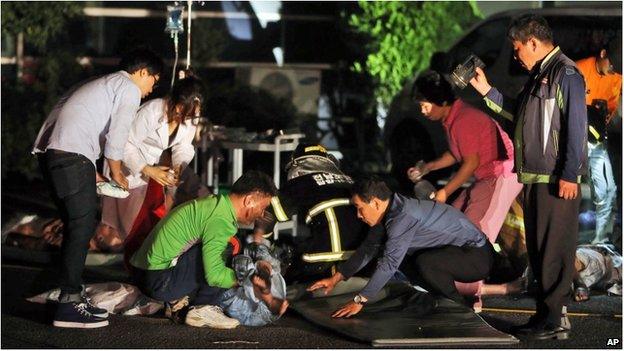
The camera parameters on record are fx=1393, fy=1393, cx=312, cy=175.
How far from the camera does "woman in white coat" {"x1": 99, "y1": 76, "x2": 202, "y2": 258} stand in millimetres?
9555

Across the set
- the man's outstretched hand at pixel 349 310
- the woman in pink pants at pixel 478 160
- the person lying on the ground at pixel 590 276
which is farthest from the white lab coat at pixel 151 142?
the person lying on the ground at pixel 590 276

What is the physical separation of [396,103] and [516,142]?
6.23m

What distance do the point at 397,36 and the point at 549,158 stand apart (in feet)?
26.7

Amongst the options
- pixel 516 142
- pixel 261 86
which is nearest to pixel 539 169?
pixel 516 142

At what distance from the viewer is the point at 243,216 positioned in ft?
27.5

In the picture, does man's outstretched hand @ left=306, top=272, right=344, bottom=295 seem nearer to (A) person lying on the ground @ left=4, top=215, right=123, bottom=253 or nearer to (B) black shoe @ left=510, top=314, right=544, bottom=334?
(B) black shoe @ left=510, top=314, right=544, bottom=334

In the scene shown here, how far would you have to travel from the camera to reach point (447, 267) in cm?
867

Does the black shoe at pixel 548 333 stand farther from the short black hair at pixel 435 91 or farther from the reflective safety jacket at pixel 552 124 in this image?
the short black hair at pixel 435 91

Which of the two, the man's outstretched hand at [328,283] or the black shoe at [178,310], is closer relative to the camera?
the black shoe at [178,310]

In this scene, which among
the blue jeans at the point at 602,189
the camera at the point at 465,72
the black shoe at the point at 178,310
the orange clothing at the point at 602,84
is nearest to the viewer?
the camera at the point at 465,72

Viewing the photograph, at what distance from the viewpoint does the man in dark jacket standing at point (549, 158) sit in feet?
26.1

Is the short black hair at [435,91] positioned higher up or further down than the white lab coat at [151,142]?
higher up

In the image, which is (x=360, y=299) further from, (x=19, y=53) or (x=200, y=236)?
(x=19, y=53)

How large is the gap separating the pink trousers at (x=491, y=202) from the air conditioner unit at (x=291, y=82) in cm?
588
